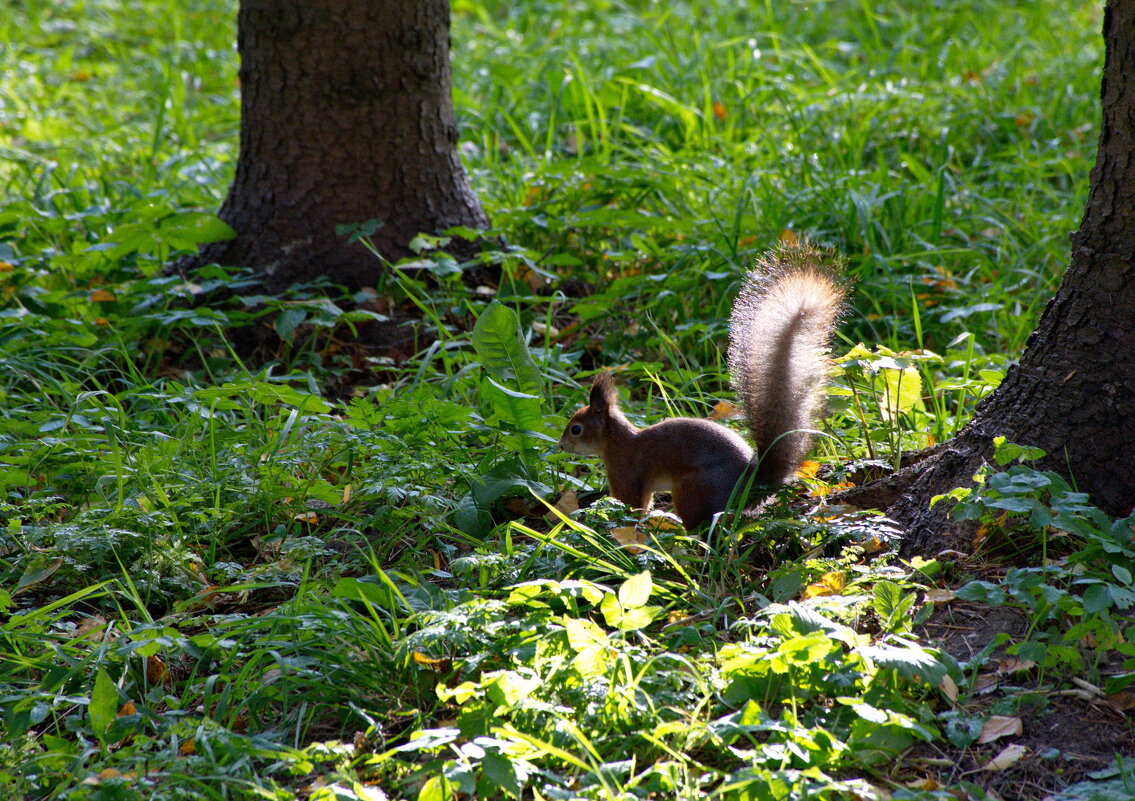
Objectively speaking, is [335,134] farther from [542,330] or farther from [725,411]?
[725,411]

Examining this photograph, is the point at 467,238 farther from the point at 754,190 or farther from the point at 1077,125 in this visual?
the point at 1077,125

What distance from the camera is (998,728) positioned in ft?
5.61

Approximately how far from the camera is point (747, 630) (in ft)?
6.30

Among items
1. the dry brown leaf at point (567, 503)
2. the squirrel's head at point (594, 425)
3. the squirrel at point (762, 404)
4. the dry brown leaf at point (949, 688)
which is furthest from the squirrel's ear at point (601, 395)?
the dry brown leaf at point (949, 688)

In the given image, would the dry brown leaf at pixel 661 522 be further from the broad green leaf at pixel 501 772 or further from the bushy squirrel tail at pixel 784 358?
the broad green leaf at pixel 501 772

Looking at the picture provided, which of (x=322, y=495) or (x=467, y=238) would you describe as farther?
(x=467, y=238)

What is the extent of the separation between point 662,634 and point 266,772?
740mm

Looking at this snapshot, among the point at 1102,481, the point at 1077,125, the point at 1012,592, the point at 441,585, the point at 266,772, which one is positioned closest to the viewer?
the point at 266,772

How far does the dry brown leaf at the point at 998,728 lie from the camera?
5.57 ft

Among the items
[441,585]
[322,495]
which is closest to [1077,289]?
[441,585]

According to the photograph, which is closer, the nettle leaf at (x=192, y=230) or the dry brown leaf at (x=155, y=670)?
the dry brown leaf at (x=155, y=670)

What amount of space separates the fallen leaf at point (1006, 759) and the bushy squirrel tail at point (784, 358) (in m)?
0.83

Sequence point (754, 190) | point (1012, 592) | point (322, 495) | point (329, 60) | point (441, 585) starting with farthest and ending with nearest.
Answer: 1. point (754, 190)
2. point (329, 60)
3. point (322, 495)
4. point (441, 585)
5. point (1012, 592)

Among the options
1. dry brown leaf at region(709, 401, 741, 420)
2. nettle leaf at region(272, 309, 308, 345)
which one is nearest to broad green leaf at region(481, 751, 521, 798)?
dry brown leaf at region(709, 401, 741, 420)
